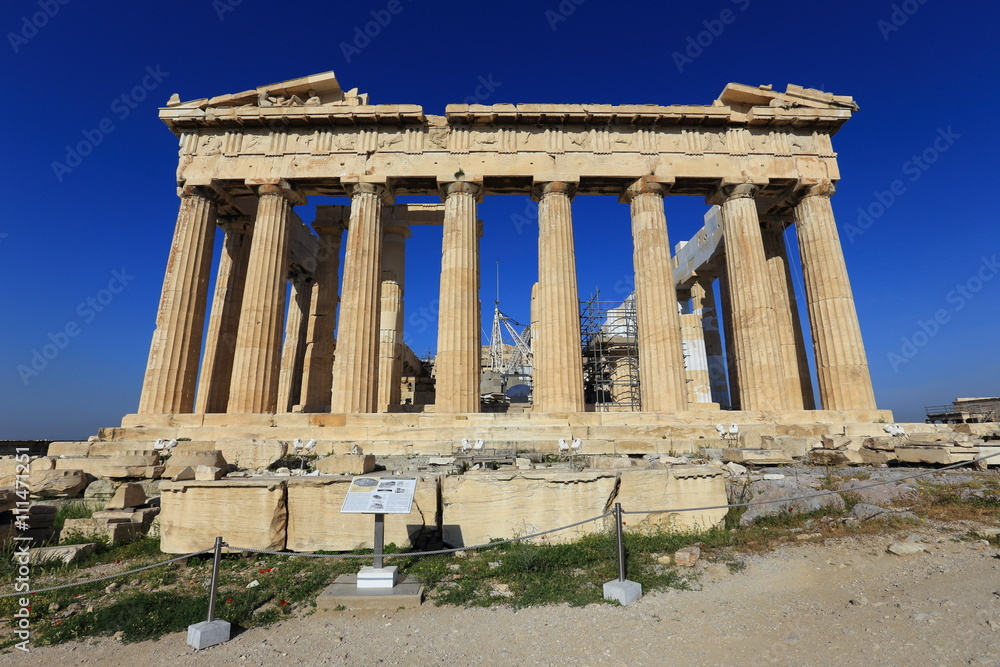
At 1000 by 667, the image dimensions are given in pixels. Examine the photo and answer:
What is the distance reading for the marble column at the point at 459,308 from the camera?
1672 centimetres

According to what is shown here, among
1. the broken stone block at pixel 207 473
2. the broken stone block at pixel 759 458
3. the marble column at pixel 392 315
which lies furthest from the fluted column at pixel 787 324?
the broken stone block at pixel 207 473

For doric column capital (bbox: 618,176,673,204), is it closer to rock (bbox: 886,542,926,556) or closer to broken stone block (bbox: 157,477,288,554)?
rock (bbox: 886,542,926,556)

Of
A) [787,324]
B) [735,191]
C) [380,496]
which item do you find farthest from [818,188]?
[380,496]

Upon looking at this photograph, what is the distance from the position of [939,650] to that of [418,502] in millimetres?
5591

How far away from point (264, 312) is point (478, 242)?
8694mm

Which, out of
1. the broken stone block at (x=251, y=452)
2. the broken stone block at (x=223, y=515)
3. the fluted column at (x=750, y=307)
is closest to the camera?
the broken stone block at (x=223, y=515)

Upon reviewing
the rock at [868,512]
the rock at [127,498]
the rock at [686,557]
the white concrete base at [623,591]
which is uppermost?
the rock at [127,498]

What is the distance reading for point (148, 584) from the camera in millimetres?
5691

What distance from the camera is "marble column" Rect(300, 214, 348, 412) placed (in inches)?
859

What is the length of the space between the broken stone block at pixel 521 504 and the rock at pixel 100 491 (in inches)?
268

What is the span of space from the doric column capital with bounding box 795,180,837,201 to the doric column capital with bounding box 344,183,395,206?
1689 cm

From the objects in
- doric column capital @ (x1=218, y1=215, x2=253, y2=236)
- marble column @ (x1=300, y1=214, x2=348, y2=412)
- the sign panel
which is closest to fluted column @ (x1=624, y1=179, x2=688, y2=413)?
the sign panel

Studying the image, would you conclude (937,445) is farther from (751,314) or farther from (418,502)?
(418,502)

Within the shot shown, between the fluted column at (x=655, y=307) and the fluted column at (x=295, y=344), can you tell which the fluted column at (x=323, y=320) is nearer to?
the fluted column at (x=295, y=344)
